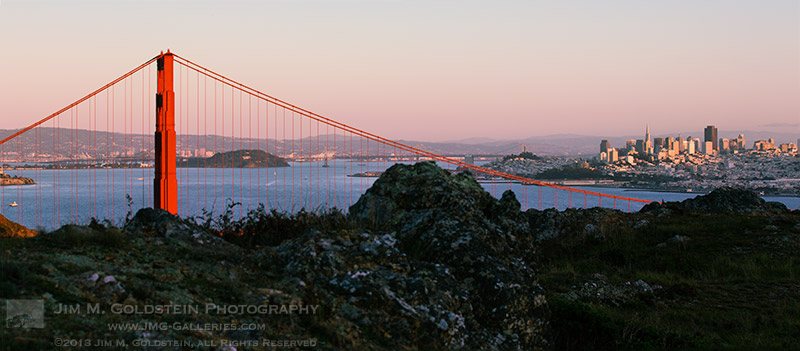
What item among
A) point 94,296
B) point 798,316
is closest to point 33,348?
point 94,296

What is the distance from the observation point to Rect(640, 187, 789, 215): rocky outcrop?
58.5ft

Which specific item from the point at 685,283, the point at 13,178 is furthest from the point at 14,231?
the point at 13,178

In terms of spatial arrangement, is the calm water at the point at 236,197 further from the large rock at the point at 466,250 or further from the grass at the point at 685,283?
the grass at the point at 685,283

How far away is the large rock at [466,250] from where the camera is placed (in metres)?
5.29

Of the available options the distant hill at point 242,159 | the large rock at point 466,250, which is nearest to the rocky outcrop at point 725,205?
the large rock at point 466,250

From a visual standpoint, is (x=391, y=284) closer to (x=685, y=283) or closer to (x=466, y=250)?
(x=466, y=250)

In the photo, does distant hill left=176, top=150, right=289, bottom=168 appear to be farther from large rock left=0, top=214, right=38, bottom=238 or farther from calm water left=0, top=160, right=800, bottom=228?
large rock left=0, top=214, right=38, bottom=238

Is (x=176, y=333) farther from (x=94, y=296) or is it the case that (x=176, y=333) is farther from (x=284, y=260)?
(x=284, y=260)

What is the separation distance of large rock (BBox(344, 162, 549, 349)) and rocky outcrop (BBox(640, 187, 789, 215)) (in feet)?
40.4

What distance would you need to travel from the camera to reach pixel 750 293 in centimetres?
953

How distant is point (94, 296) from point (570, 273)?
366 inches

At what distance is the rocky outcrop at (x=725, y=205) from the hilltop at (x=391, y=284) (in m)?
7.43

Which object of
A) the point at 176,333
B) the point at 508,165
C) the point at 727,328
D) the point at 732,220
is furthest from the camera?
the point at 508,165

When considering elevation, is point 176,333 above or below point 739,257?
above
